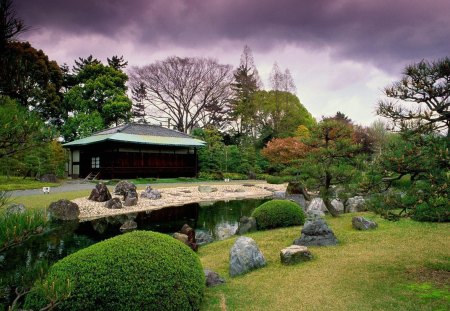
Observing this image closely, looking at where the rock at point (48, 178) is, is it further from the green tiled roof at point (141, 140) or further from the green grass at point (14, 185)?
the green tiled roof at point (141, 140)

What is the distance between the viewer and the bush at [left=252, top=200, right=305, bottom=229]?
9.03m

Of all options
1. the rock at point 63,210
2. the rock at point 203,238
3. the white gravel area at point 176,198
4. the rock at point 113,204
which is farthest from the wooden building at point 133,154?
the rock at point 203,238

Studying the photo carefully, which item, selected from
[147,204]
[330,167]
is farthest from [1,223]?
Result: [147,204]

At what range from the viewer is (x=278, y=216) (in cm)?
902

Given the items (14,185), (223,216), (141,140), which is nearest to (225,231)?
(223,216)

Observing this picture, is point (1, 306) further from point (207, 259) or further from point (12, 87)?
point (207, 259)

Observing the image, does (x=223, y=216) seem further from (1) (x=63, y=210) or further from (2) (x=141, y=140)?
(2) (x=141, y=140)

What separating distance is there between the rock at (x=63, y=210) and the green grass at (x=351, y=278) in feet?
21.6

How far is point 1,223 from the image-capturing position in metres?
2.07

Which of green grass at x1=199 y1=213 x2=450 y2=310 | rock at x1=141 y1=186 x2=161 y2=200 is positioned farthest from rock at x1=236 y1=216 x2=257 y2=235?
rock at x1=141 y1=186 x2=161 y2=200

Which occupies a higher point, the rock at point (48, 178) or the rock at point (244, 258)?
A: the rock at point (48, 178)

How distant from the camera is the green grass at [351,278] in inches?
162

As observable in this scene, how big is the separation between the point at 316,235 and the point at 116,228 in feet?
21.8

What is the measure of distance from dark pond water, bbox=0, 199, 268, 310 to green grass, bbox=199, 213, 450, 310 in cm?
296
